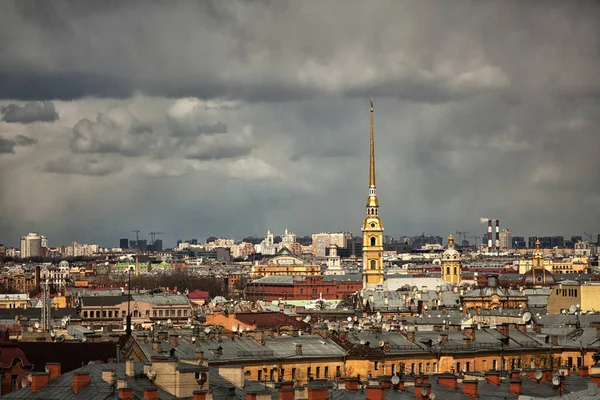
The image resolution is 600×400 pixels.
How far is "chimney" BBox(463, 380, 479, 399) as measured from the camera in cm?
4584

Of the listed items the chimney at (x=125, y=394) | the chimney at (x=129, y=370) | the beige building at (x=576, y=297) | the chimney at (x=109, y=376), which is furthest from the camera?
the beige building at (x=576, y=297)

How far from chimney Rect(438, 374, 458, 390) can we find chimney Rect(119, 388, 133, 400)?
1081cm

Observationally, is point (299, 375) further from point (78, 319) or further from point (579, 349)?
point (78, 319)

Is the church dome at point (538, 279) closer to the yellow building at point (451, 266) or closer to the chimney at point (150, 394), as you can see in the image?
the yellow building at point (451, 266)

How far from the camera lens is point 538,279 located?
192 m

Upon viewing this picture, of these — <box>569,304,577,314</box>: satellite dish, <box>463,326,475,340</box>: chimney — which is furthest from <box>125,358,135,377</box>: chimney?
<box>569,304,577,314</box>: satellite dish

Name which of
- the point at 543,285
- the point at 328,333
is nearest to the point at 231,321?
the point at 328,333

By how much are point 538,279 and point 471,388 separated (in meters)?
148

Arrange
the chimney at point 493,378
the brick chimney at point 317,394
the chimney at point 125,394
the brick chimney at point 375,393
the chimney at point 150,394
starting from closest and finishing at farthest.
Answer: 1. the brick chimney at point 317,394
2. the chimney at point 150,394
3. the chimney at point 125,394
4. the brick chimney at point 375,393
5. the chimney at point 493,378

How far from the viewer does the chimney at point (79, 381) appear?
42.5 m

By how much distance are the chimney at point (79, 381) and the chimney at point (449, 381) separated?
10661 mm

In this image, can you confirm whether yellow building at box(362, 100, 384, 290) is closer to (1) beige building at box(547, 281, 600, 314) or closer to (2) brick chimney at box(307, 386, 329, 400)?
(1) beige building at box(547, 281, 600, 314)

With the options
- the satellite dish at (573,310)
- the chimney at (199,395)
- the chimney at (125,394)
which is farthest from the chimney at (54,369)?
the satellite dish at (573,310)

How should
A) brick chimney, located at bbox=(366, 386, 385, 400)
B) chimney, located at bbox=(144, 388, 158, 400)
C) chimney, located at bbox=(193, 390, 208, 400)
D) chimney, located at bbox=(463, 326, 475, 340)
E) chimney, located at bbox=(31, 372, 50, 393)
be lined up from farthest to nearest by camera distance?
chimney, located at bbox=(463, 326, 475, 340)
chimney, located at bbox=(31, 372, 50, 393)
brick chimney, located at bbox=(366, 386, 385, 400)
chimney, located at bbox=(144, 388, 158, 400)
chimney, located at bbox=(193, 390, 208, 400)
